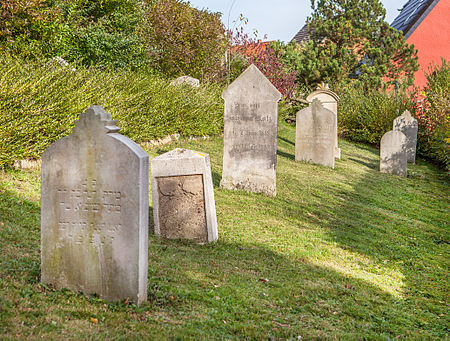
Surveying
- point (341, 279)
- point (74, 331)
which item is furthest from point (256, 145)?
point (74, 331)

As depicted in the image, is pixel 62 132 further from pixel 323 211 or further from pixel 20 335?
pixel 20 335

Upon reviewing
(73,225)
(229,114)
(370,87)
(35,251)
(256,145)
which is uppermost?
(370,87)

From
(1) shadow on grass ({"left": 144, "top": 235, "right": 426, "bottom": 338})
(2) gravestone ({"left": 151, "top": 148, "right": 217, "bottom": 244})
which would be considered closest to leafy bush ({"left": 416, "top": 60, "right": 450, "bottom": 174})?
(2) gravestone ({"left": 151, "top": 148, "right": 217, "bottom": 244})

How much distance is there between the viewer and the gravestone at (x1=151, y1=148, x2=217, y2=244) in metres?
5.96

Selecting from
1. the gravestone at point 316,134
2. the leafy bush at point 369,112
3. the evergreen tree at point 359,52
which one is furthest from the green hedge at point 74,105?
the evergreen tree at point 359,52

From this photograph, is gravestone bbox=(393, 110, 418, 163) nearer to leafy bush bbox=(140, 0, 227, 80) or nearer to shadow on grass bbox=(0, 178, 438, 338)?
leafy bush bbox=(140, 0, 227, 80)

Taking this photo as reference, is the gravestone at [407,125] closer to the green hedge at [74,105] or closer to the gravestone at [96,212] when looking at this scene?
the green hedge at [74,105]

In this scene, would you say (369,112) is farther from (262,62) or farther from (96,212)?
(96,212)

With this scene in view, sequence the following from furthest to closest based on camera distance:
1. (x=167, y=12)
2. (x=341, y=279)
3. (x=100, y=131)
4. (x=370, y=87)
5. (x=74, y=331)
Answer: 1. (x=370, y=87)
2. (x=167, y=12)
3. (x=341, y=279)
4. (x=100, y=131)
5. (x=74, y=331)

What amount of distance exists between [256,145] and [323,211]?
6.18 ft

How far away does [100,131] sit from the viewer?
3613mm

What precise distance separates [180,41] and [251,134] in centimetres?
1255

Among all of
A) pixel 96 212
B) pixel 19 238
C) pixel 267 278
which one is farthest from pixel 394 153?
pixel 96 212

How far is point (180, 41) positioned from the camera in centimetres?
2042
